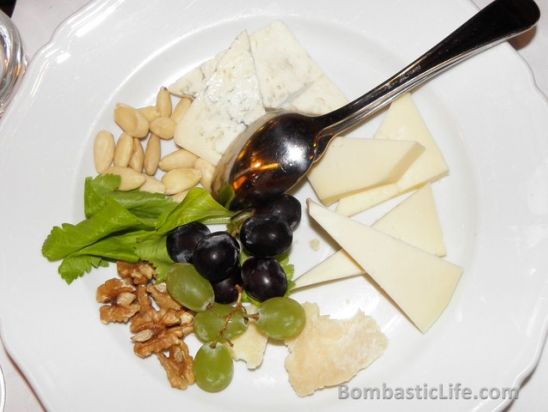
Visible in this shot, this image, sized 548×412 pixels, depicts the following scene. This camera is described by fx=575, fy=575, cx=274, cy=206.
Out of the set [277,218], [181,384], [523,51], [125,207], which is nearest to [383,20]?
[523,51]

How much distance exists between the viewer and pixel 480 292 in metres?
1.29

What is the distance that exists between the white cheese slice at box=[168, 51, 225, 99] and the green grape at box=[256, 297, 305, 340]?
581 millimetres

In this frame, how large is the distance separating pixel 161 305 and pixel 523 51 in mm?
1107

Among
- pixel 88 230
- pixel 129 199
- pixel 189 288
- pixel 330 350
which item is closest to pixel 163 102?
pixel 129 199

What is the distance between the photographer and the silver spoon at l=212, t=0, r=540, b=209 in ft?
4.34

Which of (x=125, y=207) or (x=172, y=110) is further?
(x=172, y=110)

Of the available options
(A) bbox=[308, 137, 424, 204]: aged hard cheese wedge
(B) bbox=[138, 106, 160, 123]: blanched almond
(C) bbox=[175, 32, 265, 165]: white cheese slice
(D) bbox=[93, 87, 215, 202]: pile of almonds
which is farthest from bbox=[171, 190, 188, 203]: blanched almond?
(A) bbox=[308, 137, 424, 204]: aged hard cheese wedge

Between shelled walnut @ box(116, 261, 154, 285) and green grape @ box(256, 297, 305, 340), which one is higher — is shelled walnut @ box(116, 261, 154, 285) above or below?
above

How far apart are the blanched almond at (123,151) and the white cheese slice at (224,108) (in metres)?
0.12

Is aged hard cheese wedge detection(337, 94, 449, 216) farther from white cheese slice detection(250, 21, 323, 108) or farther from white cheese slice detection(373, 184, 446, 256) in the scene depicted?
white cheese slice detection(250, 21, 323, 108)

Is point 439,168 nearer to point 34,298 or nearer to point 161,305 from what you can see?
point 161,305

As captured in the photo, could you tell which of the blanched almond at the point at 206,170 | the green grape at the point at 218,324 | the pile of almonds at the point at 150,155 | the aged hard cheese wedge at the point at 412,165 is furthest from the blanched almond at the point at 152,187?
the aged hard cheese wedge at the point at 412,165

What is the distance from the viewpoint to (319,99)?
1.44 meters

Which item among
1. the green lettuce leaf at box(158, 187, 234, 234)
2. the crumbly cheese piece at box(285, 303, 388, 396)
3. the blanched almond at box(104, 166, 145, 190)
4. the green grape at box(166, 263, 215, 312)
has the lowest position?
the crumbly cheese piece at box(285, 303, 388, 396)
